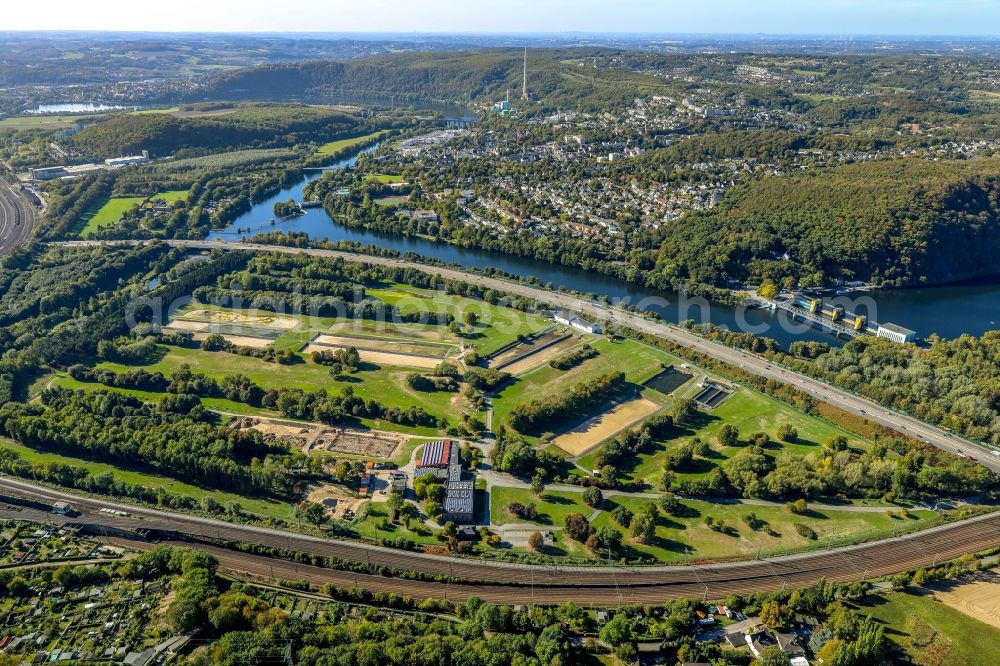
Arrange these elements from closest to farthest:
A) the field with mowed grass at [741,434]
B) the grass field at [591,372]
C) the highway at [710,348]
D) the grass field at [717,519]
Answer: the grass field at [717,519] < the field with mowed grass at [741,434] < the highway at [710,348] < the grass field at [591,372]

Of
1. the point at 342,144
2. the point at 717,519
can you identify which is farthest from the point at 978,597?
the point at 342,144

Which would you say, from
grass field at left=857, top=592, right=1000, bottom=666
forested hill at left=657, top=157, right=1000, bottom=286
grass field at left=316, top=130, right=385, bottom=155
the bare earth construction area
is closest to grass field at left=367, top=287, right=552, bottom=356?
the bare earth construction area

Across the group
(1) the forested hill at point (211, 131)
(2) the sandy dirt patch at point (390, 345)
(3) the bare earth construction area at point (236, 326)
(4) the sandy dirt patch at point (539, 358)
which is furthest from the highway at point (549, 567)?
(1) the forested hill at point (211, 131)

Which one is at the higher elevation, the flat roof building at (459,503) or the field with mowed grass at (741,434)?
the field with mowed grass at (741,434)

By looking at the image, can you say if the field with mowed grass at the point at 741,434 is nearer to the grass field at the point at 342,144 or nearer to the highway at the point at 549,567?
the highway at the point at 549,567

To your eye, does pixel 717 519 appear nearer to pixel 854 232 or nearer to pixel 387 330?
pixel 387 330

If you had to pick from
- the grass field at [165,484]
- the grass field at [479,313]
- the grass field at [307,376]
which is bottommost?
the grass field at [165,484]

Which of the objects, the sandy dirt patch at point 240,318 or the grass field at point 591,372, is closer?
the grass field at point 591,372
